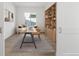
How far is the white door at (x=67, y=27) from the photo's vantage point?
3.71 metres

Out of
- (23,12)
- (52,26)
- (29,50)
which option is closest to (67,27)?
(29,50)

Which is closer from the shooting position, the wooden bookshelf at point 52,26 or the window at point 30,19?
the wooden bookshelf at point 52,26

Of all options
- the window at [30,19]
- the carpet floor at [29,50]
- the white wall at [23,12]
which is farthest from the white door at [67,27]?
the window at [30,19]

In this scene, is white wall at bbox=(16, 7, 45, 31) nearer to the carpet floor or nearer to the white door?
the carpet floor

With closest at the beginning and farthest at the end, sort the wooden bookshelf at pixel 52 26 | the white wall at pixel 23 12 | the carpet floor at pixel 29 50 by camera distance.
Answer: the carpet floor at pixel 29 50 < the wooden bookshelf at pixel 52 26 < the white wall at pixel 23 12

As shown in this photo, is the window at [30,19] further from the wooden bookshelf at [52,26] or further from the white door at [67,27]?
the white door at [67,27]

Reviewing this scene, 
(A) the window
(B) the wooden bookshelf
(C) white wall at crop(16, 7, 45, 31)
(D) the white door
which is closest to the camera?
(D) the white door

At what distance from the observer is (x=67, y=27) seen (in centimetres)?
377

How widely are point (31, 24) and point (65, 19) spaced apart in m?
11.0

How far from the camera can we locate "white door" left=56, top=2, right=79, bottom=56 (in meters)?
3.71

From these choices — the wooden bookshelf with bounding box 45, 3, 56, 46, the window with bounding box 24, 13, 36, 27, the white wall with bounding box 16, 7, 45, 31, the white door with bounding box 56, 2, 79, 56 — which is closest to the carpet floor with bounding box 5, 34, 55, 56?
the wooden bookshelf with bounding box 45, 3, 56, 46

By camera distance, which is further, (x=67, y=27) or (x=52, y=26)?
(x=52, y=26)

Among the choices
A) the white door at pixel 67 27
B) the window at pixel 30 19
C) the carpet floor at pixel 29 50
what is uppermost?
the window at pixel 30 19

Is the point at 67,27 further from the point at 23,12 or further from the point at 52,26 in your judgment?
the point at 23,12
